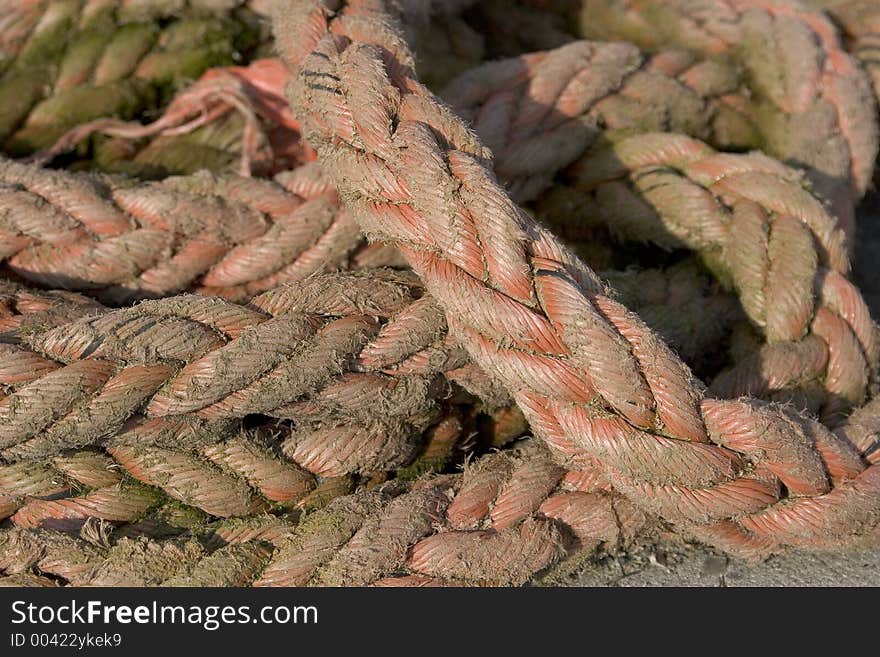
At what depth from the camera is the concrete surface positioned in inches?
55.5

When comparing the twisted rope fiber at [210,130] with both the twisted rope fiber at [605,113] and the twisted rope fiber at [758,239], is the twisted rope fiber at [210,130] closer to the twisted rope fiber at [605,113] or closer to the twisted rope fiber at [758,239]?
the twisted rope fiber at [605,113]

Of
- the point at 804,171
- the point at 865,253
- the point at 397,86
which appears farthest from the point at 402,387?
the point at 865,253

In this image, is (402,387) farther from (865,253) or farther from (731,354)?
(865,253)

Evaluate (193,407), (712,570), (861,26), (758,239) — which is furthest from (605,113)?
(193,407)

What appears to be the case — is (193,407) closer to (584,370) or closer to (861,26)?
(584,370)

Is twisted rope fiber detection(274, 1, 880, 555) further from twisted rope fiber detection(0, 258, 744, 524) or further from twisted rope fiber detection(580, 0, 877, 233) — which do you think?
twisted rope fiber detection(580, 0, 877, 233)

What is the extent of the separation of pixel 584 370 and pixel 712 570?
16.0 inches

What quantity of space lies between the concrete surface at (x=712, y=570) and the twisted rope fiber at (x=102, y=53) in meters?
1.09

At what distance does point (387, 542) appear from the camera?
1.29 meters

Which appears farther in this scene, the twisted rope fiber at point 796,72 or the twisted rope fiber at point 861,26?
the twisted rope fiber at point 861,26

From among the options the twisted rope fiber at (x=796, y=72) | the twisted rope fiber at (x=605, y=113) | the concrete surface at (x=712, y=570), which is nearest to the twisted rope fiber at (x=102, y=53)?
the twisted rope fiber at (x=605, y=113)

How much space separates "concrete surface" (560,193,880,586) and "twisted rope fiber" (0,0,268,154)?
1.09 m

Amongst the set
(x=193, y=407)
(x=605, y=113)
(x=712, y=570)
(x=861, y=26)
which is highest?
(x=861, y=26)

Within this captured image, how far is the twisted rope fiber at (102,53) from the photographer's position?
72.0 inches
